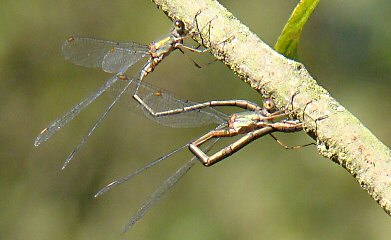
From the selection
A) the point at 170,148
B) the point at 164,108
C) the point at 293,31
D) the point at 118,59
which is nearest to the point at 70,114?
the point at 118,59

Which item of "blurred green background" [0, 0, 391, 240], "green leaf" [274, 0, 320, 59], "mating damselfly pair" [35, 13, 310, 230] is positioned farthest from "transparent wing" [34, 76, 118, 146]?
"blurred green background" [0, 0, 391, 240]

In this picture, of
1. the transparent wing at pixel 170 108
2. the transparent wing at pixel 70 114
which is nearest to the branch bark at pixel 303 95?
the transparent wing at pixel 170 108

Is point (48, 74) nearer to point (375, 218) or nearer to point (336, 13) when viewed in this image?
point (336, 13)

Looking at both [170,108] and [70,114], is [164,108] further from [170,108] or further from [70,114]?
[70,114]

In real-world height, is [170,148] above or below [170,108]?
below

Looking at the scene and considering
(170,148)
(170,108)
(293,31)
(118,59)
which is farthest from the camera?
(170,148)
